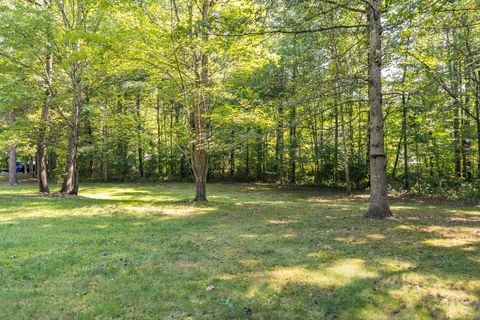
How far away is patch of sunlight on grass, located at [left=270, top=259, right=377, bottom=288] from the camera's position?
404 centimetres

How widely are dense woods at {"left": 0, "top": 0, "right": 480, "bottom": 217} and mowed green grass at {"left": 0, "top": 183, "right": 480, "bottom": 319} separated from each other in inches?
109

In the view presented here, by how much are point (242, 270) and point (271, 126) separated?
7.80m

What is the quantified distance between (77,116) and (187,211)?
7790 mm

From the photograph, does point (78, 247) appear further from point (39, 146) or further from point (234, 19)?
point (39, 146)

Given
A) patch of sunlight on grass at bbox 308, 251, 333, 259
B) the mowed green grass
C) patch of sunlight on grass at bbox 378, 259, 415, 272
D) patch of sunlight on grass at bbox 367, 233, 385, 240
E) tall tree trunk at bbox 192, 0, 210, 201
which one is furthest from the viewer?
tall tree trunk at bbox 192, 0, 210, 201

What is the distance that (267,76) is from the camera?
14422mm

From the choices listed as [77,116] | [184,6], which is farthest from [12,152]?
[184,6]

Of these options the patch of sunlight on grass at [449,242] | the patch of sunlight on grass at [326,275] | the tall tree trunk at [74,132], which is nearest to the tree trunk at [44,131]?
the tall tree trunk at [74,132]

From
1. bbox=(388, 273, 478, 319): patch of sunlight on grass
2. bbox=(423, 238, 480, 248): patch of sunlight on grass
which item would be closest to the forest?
bbox=(388, 273, 478, 319): patch of sunlight on grass

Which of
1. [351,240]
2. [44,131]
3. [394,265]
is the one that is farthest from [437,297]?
[44,131]

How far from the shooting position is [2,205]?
441 inches

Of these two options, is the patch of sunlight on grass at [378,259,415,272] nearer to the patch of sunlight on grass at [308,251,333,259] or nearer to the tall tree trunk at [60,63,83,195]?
the patch of sunlight on grass at [308,251,333,259]

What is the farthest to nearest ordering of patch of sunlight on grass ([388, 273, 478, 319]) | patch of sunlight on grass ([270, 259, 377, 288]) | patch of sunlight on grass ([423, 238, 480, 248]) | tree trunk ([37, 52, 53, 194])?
tree trunk ([37, 52, 53, 194])
patch of sunlight on grass ([423, 238, 480, 248])
patch of sunlight on grass ([270, 259, 377, 288])
patch of sunlight on grass ([388, 273, 478, 319])

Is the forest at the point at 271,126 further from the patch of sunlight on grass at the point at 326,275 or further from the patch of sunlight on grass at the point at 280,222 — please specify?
the patch of sunlight on grass at the point at 280,222
